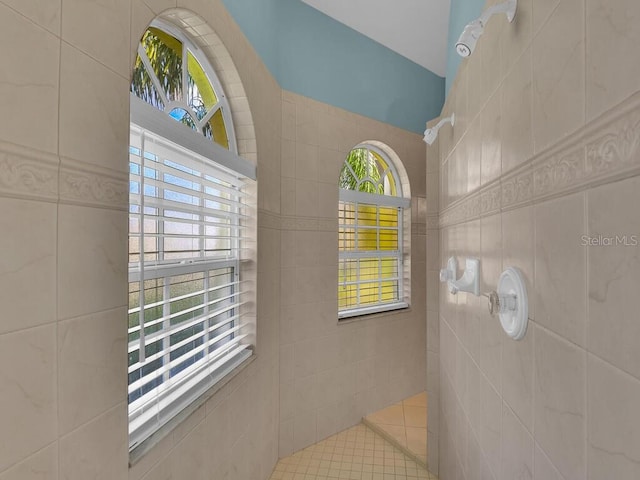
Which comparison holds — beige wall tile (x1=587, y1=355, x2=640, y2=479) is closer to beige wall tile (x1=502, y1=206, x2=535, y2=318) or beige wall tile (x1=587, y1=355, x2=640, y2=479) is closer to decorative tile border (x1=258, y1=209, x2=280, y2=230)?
beige wall tile (x1=502, y1=206, x2=535, y2=318)

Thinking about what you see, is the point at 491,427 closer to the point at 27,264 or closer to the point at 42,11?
the point at 27,264

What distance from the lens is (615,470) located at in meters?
0.56

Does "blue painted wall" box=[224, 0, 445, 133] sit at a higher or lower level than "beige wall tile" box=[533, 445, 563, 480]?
higher

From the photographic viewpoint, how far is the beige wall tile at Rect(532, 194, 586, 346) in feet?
2.17

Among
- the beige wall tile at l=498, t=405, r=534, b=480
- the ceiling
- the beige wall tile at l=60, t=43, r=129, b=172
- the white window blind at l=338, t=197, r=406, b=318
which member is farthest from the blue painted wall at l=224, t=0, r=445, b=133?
the beige wall tile at l=498, t=405, r=534, b=480

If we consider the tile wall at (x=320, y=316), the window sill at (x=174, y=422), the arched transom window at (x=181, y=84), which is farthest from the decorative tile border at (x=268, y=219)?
the window sill at (x=174, y=422)

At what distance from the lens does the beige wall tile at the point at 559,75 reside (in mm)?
662

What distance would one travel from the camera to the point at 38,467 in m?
0.78

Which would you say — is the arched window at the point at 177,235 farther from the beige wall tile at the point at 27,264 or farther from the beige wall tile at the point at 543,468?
the beige wall tile at the point at 543,468

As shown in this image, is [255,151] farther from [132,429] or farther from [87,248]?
[132,429]

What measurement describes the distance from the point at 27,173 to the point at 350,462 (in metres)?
2.39

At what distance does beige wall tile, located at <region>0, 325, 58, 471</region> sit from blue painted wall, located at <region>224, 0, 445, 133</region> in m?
1.62

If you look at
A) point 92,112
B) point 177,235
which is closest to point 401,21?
point 177,235

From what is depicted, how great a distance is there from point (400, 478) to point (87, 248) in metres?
2.20
